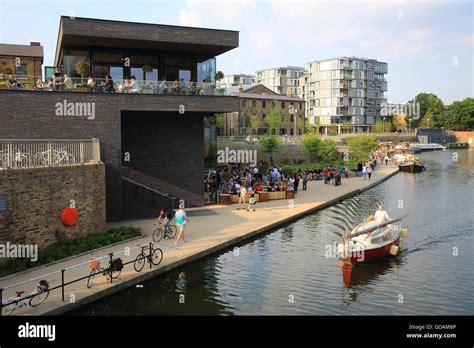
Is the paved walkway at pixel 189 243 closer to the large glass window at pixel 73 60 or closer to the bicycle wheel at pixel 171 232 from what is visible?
the bicycle wheel at pixel 171 232

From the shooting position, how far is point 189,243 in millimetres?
20469

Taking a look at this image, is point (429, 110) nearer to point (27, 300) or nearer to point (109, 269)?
point (109, 269)

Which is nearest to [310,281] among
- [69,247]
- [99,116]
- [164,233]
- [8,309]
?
[164,233]

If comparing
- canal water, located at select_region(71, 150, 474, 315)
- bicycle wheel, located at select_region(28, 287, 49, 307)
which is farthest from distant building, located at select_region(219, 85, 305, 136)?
bicycle wheel, located at select_region(28, 287, 49, 307)

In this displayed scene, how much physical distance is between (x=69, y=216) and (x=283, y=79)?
5015 inches

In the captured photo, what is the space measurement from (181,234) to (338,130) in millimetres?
106348

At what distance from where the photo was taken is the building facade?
23.8m

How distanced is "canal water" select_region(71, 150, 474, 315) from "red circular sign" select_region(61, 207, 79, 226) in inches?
192

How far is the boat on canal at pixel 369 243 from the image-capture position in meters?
18.5

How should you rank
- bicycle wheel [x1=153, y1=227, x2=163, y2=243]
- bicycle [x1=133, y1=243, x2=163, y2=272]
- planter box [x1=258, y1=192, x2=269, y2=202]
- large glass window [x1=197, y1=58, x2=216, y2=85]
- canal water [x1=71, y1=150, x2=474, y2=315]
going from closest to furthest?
canal water [x1=71, y1=150, x2=474, y2=315], bicycle [x1=133, y1=243, x2=163, y2=272], bicycle wheel [x1=153, y1=227, x2=163, y2=243], large glass window [x1=197, y1=58, x2=216, y2=85], planter box [x1=258, y1=192, x2=269, y2=202]

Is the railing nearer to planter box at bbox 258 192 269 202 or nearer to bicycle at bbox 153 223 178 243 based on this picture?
bicycle at bbox 153 223 178 243

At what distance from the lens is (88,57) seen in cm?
2762

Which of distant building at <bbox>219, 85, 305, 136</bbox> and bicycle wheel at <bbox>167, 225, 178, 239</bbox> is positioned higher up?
distant building at <bbox>219, 85, 305, 136</bbox>

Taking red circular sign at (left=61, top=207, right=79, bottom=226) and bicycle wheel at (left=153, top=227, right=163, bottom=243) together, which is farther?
bicycle wheel at (left=153, top=227, right=163, bottom=243)
